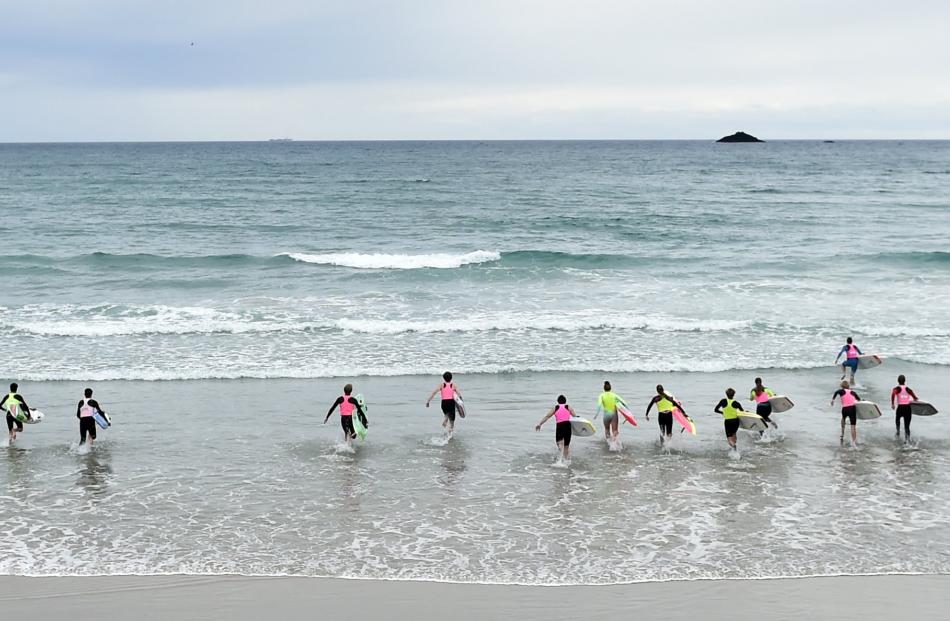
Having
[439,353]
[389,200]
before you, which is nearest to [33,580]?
[439,353]

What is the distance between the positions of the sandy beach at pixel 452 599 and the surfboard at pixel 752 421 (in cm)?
583

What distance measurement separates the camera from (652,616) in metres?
10.3

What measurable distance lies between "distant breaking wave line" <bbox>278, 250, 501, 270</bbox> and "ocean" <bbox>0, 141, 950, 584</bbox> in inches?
10.8

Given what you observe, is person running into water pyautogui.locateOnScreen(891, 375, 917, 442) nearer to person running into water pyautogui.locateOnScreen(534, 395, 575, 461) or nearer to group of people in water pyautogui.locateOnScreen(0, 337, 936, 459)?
group of people in water pyautogui.locateOnScreen(0, 337, 936, 459)

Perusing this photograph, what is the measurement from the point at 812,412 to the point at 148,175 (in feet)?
278

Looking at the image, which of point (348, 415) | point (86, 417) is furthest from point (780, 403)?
point (86, 417)

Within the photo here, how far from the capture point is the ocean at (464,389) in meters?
12.4

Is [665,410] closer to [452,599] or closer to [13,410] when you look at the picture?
[452,599]

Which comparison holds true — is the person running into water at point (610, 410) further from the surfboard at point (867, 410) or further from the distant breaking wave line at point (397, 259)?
the distant breaking wave line at point (397, 259)

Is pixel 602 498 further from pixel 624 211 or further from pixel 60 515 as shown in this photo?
pixel 624 211

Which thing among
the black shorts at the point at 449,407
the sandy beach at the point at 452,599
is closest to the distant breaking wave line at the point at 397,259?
the black shorts at the point at 449,407

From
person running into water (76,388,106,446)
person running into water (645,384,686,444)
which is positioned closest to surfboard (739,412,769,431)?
person running into water (645,384,686,444)

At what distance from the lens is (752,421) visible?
56.0 ft

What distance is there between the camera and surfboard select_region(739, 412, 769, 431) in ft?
55.8
